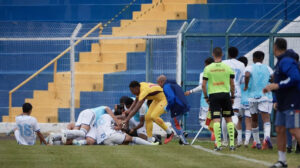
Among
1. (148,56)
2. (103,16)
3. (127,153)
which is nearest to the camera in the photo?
(127,153)

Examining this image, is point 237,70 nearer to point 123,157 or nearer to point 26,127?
point 123,157

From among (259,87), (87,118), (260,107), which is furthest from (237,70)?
(87,118)

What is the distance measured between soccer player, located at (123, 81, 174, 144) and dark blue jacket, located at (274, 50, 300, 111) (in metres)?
5.25

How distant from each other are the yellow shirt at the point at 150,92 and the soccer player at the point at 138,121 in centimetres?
66

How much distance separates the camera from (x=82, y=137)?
14461 millimetres

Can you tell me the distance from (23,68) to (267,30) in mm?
6402

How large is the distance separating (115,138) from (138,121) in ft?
4.43

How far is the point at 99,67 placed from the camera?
19.3m

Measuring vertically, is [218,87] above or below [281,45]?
below

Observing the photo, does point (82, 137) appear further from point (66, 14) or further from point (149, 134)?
point (66, 14)

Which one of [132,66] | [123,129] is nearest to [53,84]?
[132,66]

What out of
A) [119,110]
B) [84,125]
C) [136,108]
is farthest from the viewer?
[119,110]

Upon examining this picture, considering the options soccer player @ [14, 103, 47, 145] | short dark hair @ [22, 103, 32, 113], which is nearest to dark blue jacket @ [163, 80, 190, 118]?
soccer player @ [14, 103, 47, 145]

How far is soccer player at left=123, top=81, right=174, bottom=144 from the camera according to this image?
14023 millimetres
